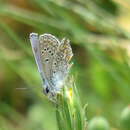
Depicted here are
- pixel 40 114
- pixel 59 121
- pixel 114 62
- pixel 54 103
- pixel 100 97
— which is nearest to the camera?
pixel 59 121

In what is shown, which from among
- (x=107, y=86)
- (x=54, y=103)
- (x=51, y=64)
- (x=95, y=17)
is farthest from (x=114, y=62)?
(x=107, y=86)

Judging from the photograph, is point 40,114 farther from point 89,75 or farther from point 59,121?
point 59,121

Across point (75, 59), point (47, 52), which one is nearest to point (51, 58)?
point (47, 52)

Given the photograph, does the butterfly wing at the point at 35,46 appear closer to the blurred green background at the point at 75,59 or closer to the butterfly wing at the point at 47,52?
the butterfly wing at the point at 47,52

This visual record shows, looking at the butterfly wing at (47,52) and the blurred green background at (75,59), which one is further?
the blurred green background at (75,59)

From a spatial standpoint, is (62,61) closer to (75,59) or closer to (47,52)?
(47,52)

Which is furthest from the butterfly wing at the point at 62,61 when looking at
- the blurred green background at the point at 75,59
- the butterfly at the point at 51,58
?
the blurred green background at the point at 75,59

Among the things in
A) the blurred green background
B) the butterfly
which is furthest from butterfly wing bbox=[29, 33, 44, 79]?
the blurred green background
